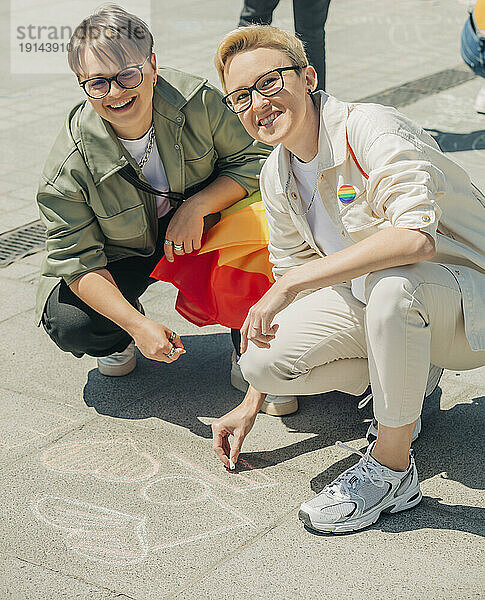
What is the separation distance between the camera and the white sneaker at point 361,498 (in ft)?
8.19

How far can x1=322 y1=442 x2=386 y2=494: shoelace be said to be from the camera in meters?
2.54

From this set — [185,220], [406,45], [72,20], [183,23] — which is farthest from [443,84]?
[185,220]

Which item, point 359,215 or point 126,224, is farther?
point 126,224

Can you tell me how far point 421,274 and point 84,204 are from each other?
113 centimetres

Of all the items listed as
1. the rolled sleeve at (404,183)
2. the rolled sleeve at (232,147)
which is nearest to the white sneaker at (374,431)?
the rolled sleeve at (404,183)

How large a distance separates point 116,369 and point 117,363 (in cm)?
2

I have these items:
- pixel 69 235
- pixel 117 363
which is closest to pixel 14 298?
pixel 117 363

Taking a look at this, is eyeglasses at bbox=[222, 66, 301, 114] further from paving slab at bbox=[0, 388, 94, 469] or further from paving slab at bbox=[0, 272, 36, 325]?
paving slab at bbox=[0, 272, 36, 325]

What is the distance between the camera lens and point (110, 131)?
300cm

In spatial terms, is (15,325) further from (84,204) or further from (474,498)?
(474,498)

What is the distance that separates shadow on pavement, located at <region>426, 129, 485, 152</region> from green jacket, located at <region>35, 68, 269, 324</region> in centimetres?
282

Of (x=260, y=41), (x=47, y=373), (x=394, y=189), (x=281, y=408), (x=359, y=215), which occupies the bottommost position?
(x=47, y=373)

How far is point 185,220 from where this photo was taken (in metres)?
3.09

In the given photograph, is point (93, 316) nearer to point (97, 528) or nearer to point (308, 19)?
point (97, 528)
